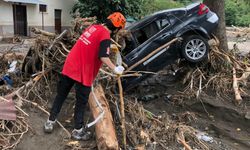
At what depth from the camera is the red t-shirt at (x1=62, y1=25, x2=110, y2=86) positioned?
498 centimetres

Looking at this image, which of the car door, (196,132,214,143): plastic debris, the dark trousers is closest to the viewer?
the dark trousers

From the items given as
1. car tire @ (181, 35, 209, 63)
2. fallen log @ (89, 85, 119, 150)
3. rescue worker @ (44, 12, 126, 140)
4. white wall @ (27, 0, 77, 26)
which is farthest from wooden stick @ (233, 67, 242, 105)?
white wall @ (27, 0, 77, 26)

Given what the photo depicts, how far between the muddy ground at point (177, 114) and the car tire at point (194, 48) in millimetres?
873

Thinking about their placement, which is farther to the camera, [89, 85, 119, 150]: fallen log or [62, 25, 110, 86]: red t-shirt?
[62, 25, 110, 86]: red t-shirt

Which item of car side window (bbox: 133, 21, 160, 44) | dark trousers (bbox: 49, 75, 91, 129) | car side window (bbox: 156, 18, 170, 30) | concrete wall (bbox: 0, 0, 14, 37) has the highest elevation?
car side window (bbox: 156, 18, 170, 30)

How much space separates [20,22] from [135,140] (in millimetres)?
21171

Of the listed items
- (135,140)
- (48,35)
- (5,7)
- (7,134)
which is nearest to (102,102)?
(135,140)

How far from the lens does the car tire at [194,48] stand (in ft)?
27.0

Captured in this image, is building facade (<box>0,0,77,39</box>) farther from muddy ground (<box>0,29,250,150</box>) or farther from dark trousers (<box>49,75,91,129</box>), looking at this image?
dark trousers (<box>49,75,91,129</box>)

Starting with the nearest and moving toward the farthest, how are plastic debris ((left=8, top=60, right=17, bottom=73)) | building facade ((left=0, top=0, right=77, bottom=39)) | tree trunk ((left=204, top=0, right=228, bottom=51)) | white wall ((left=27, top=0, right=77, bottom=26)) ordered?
plastic debris ((left=8, top=60, right=17, bottom=73)) < tree trunk ((left=204, top=0, right=228, bottom=51)) < building facade ((left=0, top=0, right=77, bottom=39)) < white wall ((left=27, top=0, right=77, bottom=26))

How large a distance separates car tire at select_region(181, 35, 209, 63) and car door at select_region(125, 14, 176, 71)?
405mm

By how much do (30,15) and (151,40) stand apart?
1844cm

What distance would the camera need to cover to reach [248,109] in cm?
770

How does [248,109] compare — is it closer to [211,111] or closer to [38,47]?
[211,111]
